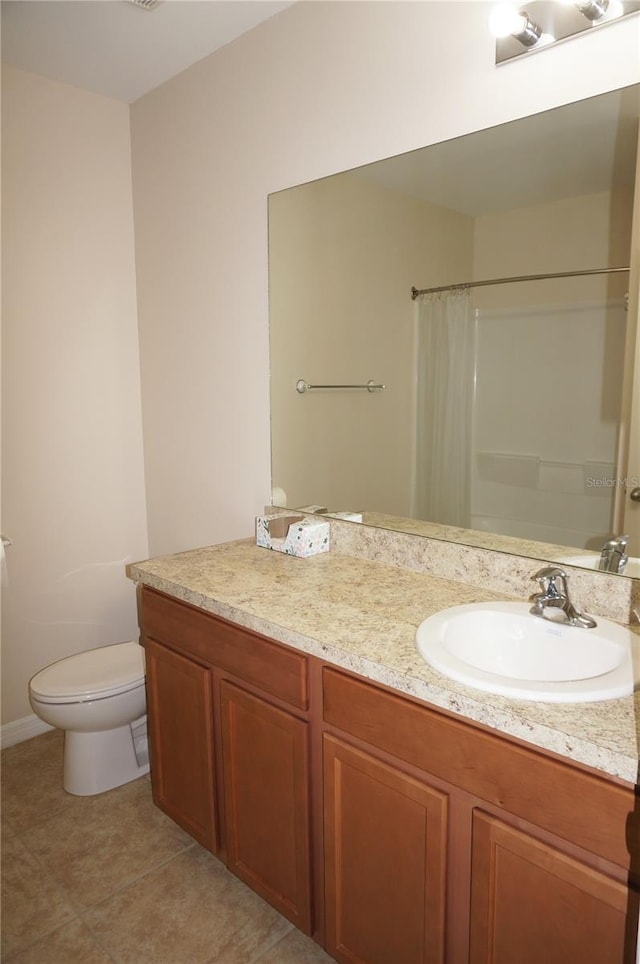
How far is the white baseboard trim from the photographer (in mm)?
2590

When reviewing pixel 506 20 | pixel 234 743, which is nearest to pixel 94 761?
pixel 234 743

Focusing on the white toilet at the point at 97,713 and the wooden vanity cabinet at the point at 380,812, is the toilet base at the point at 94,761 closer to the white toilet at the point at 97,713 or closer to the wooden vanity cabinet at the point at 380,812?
the white toilet at the point at 97,713

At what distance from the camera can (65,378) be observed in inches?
104

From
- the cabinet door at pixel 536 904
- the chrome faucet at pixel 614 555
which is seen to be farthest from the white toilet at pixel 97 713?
the chrome faucet at pixel 614 555

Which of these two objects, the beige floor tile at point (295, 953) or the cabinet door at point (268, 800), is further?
the beige floor tile at point (295, 953)

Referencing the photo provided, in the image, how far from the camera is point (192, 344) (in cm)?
258

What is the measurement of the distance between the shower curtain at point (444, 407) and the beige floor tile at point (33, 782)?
1.67 m

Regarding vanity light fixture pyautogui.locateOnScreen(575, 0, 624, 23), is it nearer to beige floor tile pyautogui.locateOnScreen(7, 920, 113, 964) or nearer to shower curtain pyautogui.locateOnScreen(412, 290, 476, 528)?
shower curtain pyautogui.locateOnScreen(412, 290, 476, 528)

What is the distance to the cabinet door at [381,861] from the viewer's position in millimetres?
1214

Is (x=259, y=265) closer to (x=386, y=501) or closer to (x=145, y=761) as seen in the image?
(x=386, y=501)

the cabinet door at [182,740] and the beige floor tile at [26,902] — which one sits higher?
the cabinet door at [182,740]

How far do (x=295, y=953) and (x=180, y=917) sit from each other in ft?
1.12

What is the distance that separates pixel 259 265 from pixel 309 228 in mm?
256

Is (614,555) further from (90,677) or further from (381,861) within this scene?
(90,677)
